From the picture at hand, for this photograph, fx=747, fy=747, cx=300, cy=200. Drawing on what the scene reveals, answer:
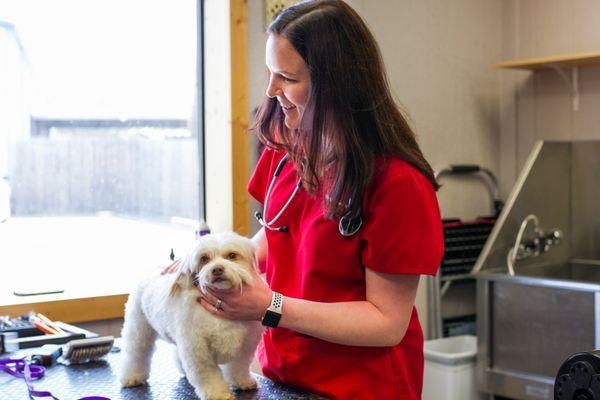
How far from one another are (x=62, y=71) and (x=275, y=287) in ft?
4.92

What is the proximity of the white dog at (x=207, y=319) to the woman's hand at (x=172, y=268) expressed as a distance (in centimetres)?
2

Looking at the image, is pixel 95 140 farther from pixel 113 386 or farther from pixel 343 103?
pixel 343 103

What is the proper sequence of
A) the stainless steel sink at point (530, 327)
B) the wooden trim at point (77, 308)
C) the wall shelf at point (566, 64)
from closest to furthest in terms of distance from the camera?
the wooden trim at point (77, 308) → the stainless steel sink at point (530, 327) → the wall shelf at point (566, 64)

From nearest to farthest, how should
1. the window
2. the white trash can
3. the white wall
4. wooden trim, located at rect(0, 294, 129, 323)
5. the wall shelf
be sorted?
1. wooden trim, located at rect(0, 294, 129, 323)
2. the window
3. the white trash can
4. the wall shelf
5. the white wall

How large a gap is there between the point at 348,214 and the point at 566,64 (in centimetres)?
234

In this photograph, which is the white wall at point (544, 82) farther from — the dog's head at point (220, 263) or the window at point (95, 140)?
the dog's head at point (220, 263)

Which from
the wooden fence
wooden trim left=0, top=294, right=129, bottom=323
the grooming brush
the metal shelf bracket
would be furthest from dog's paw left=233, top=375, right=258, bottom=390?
the metal shelf bracket

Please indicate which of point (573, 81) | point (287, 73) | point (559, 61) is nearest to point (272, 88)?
point (287, 73)

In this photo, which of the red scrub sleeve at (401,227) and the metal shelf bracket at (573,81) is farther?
the metal shelf bracket at (573,81)

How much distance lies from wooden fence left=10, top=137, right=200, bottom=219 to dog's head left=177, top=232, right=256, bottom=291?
4.69 feet

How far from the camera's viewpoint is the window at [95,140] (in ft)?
8.11

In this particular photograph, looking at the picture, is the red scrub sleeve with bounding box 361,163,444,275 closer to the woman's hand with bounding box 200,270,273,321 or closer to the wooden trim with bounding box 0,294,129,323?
the woman's hand with bounding box 200,270,273,321

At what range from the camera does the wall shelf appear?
120 inches

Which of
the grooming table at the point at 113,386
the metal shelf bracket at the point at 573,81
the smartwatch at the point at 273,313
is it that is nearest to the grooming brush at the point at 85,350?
the grooming table at the point at 113,386
